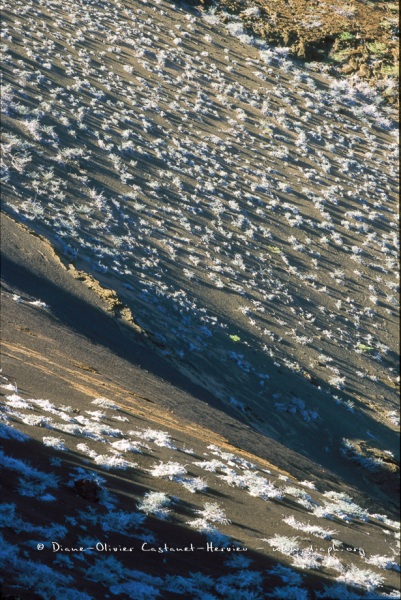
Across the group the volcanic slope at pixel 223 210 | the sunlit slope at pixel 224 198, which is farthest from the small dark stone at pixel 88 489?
the sunlit slope at pixel 224 198

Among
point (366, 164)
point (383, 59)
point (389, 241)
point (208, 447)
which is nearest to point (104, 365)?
point (208, 447)

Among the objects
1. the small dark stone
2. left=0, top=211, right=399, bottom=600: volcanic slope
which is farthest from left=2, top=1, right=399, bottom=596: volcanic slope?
the small dark stone

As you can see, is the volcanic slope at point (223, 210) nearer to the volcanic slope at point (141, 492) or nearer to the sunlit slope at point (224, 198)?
the sunlit slope at point (224, 198)

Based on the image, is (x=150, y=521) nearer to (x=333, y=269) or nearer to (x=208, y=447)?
(x=208, y=447)

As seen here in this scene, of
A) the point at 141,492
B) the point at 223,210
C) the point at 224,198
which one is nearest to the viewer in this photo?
the point at 141,492

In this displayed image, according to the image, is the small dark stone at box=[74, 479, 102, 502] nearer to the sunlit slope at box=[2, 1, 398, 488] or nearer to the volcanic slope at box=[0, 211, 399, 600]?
the volcanic slope at box=[0, 211, 399, 600]

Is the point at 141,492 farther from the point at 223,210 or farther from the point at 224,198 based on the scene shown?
the point at 224,198

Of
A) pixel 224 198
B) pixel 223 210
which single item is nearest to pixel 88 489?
Result: pixel 223 210

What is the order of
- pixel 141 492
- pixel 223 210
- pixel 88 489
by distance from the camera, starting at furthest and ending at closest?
pixel 223 210 < pixel 141 492 < pixel 88 489
